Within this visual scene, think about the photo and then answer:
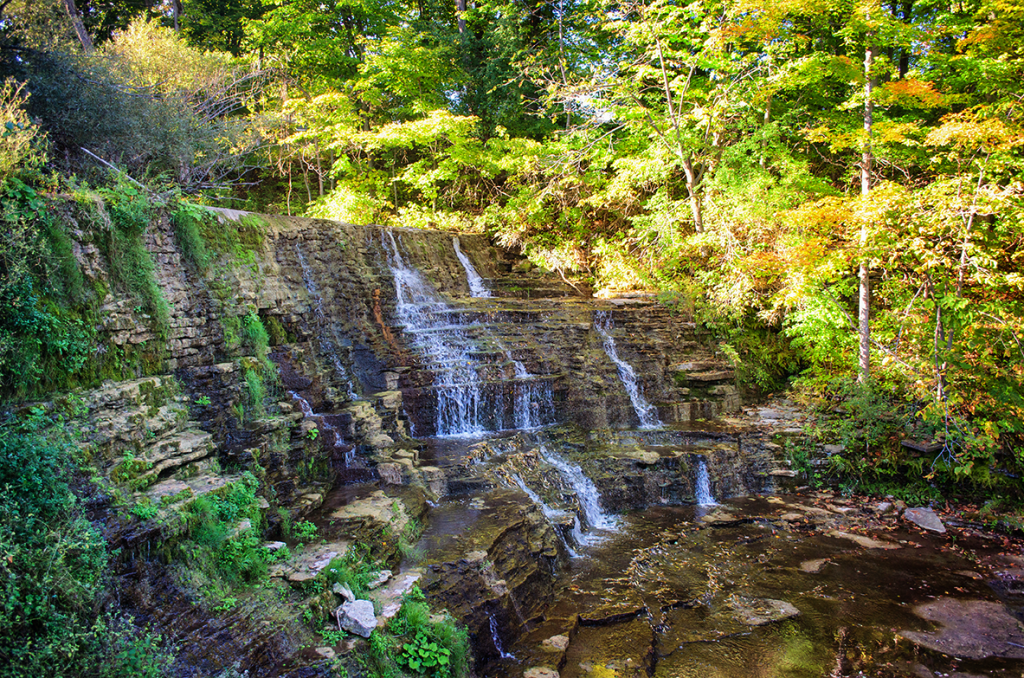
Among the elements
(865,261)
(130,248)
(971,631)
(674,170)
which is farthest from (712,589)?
(674,170)

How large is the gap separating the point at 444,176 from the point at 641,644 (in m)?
13.8

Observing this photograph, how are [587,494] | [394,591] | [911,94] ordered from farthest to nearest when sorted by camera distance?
[911,94]
[587,494]
[394,591]

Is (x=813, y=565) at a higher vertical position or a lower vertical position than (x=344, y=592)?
lower

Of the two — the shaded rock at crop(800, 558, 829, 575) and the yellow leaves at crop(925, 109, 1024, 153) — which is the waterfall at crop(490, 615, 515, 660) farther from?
the yellow leaves at crop(925, 109, 1024, 153)

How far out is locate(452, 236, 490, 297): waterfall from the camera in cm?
1353

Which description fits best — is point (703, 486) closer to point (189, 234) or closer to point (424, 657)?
point (424, 657)

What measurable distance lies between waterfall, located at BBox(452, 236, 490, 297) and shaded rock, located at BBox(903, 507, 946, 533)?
9508 millimetres

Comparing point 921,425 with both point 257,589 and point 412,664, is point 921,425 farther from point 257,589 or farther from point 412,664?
point 257,589

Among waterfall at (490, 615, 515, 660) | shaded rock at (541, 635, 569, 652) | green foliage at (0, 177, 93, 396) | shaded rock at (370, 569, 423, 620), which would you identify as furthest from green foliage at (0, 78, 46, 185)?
shaded rock at (541, 635, 569, 652)

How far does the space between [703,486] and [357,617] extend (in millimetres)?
5886

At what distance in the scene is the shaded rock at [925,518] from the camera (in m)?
7.11

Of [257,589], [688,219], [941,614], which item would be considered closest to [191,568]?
[257,589]

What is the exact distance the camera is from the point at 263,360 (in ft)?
23.5

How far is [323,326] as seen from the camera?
9.43m
